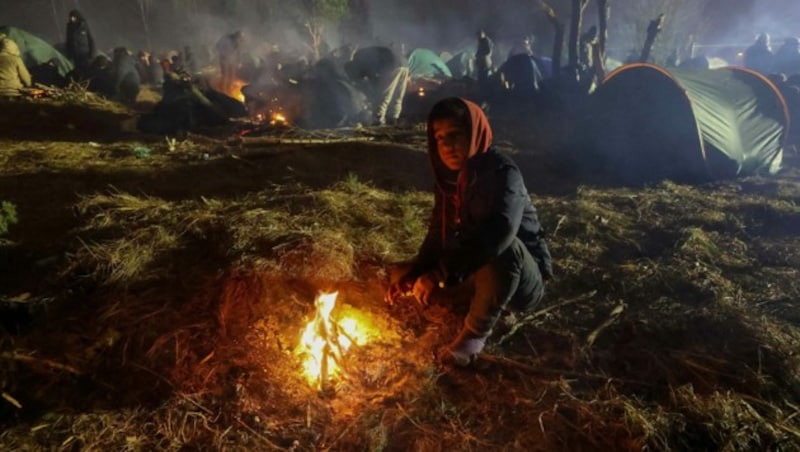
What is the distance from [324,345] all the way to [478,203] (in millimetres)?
1304

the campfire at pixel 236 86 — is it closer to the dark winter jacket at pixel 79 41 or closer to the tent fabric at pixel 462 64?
the dark winter jacket at pixel 79 41

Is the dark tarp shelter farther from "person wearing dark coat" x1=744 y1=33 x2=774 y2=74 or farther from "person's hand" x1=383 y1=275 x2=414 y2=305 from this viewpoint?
"person wearing dark coat" x1=744 y1=33 x2=774 y2=74

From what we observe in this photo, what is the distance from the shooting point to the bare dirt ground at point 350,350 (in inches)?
100

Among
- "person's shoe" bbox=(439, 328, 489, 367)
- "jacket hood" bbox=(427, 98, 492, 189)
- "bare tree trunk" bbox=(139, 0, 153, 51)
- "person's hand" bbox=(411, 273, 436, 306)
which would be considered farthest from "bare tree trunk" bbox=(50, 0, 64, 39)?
"person's shoe" bbox=(439, 328, 489, 367)

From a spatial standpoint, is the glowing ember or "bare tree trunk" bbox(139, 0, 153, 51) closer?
the glowing ember

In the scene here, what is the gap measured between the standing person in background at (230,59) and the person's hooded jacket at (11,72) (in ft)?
18.8

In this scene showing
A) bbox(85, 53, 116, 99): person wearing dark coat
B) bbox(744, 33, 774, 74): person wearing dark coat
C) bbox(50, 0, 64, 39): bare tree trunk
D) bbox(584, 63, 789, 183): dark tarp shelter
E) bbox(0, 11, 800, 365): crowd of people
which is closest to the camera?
bbox(0, 11, 800, 365): crowd of people

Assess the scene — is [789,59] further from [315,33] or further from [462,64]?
[315,33]

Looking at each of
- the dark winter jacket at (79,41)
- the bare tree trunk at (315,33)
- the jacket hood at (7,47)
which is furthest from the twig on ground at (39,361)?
the bare tree trunk at (315,33)

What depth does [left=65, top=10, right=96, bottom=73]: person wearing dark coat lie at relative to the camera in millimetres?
13969

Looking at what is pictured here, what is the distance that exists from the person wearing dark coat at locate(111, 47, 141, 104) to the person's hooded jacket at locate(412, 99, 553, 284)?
13.1 meters

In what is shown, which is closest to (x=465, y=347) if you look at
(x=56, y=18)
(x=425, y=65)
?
(x=425, y=65)

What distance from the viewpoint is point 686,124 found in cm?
803

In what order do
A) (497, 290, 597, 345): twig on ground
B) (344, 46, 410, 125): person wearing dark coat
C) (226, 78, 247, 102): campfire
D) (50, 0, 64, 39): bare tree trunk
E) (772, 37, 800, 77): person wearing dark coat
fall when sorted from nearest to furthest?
(497, 290, 597, 345): twig on ground, (344, 46, 410, 125): person wearing dark coat, (226, 78, 247, 102): campfire, (772, 37, 800, 77): person wearing dark coat, (50, 0, 64, 39): bare tree trunk
